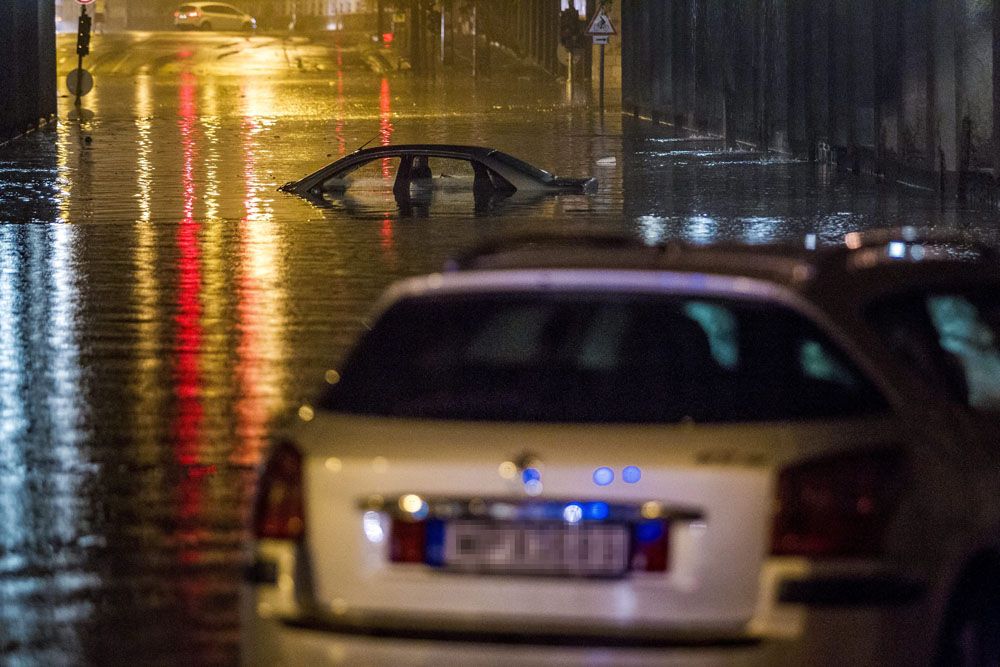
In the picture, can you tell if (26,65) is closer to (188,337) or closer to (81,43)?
(81,43)

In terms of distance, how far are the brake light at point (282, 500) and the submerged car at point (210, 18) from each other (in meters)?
120

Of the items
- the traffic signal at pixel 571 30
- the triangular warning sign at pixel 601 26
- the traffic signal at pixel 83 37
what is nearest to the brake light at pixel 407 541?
the traffic signal at pixel 83 37

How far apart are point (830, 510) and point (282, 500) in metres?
1.15

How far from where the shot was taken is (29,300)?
598 inches

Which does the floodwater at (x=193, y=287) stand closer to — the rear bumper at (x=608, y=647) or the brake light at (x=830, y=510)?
the rear bumper at (x=608, y=647)

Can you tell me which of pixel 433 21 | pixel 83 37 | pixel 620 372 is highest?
pixel 433 21

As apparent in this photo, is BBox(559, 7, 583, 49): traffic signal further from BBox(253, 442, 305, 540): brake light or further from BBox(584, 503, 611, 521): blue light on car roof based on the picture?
BBox(584, 503, 611, 521): blue light on car roof

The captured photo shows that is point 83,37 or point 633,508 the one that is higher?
point 83,37

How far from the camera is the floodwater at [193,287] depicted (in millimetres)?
7020

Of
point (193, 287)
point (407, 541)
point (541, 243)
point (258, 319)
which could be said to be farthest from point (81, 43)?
point (407, 541)

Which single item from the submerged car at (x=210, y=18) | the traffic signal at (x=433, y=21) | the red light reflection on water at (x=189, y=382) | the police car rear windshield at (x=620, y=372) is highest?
the submerged car at (x=210, y=18)

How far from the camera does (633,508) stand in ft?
14.2

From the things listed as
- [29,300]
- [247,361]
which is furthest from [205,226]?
[247,361]

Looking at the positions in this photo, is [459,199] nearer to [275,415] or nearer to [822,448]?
[275,415]
